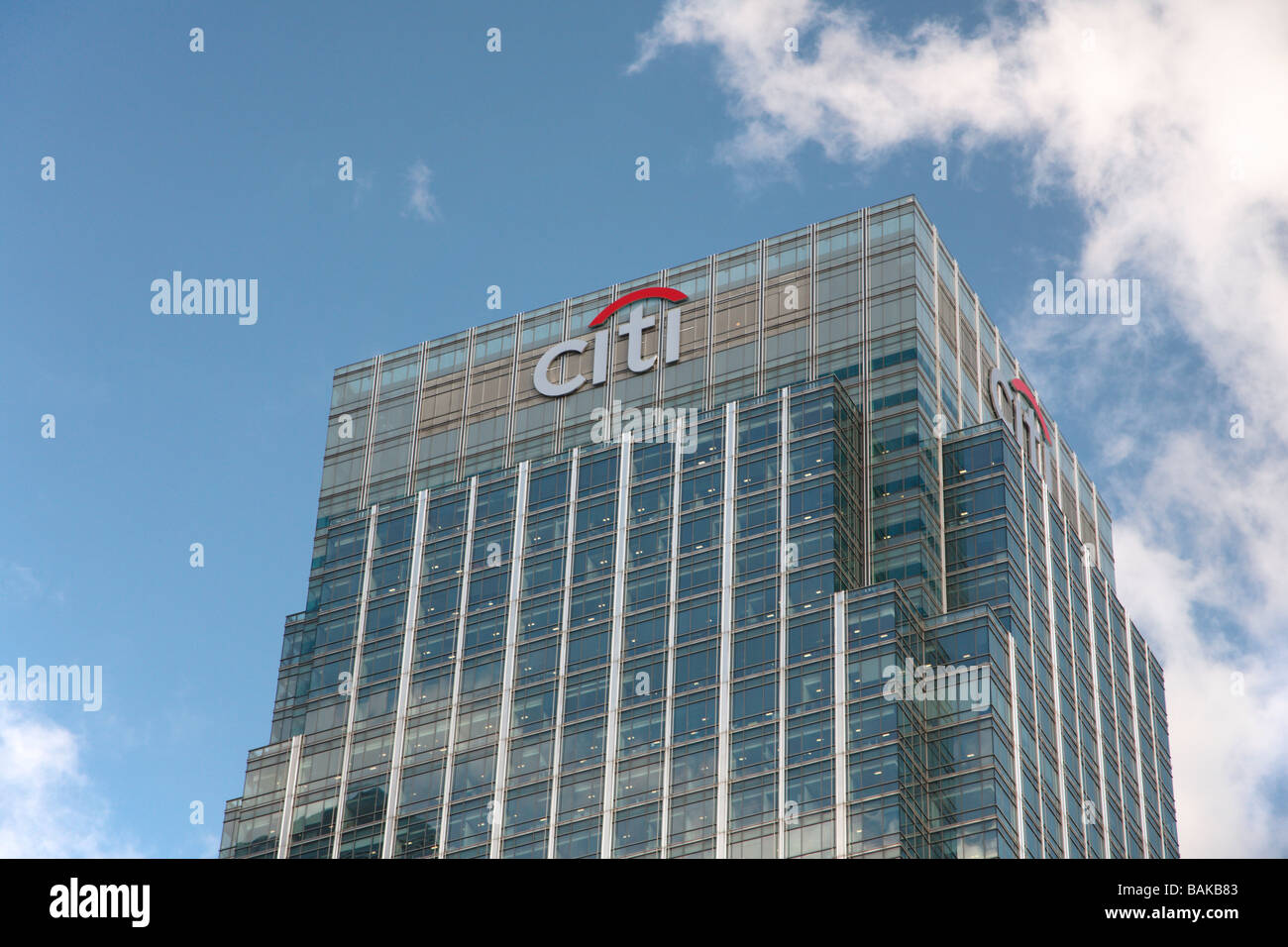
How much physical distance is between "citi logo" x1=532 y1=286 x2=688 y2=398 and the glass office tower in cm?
23

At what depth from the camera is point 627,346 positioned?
173500 millimetres

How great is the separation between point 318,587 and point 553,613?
1023 inches

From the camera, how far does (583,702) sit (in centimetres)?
15238

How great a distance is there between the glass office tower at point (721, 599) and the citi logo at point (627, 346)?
23cm

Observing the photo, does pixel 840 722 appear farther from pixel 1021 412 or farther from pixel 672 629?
pixel 1021 412

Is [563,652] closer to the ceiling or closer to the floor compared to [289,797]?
closer to the ceiling

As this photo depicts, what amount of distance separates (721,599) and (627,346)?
3115cm

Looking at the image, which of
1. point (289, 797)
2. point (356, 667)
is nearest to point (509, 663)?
point (356, 667)

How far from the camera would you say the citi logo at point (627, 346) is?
562 ft

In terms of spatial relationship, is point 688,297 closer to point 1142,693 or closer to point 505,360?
point 505,360

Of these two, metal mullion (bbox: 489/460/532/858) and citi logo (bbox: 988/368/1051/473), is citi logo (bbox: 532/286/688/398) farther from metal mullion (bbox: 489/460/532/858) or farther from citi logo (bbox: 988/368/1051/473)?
citi logo (bbox: 988/368/1051/473)
